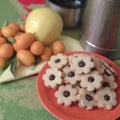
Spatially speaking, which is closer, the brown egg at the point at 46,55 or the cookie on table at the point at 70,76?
the cookie on table at the point at 70,76

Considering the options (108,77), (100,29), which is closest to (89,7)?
(100,29)

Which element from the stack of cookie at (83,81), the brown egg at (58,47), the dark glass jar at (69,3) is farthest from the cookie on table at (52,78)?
the dark glass jar at (69,3)

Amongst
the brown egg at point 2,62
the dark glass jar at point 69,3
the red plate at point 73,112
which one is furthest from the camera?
the dark glass jar at point 69,3

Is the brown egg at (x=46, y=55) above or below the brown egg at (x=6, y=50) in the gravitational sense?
below

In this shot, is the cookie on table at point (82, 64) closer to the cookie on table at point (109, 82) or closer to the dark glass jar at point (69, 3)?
the cookie on table at point (109, 82)

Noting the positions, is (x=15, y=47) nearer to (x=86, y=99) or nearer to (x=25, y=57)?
(x=25, y=57)

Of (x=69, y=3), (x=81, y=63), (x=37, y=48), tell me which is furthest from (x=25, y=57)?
(x=69, y=3)
